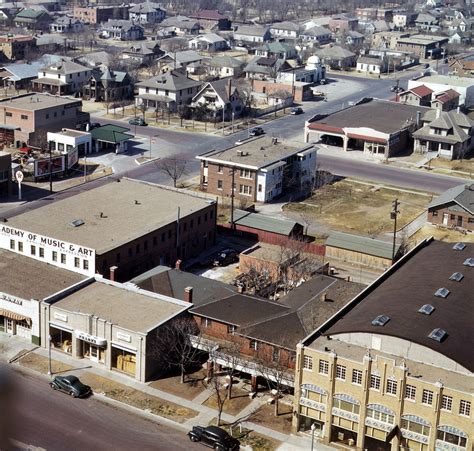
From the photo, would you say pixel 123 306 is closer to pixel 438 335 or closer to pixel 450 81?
pixel 438 335

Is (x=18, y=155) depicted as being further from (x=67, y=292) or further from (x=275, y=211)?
(x=67, y=292)

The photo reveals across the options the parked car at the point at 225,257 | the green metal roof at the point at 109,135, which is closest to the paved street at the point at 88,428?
the parked car at the point at 225,257

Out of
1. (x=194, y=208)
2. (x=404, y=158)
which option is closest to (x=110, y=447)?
(x=194, y=208)

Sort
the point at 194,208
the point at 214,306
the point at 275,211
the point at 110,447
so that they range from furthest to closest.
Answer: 1. the point at 275,211
2. the point at 194,208
3. the point at 214,306
4. the point at 110,447

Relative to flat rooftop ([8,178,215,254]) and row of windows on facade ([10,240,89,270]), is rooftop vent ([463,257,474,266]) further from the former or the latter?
row of windows on facade ([10,240,89,270])

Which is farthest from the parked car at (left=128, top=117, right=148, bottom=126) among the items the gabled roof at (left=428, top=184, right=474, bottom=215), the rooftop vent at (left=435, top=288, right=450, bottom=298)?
the rooftop vent at (left=435, top=288, right=450, bottom=298)

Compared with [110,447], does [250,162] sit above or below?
above
